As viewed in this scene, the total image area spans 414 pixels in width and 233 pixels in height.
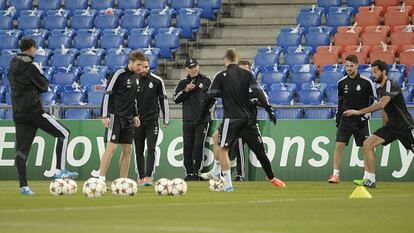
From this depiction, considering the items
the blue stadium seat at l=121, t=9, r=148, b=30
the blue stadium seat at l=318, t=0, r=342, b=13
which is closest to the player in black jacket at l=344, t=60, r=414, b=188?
the blue stadium seat at l=318, t=0, r=342, b=13

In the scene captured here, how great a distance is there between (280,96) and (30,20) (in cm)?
979

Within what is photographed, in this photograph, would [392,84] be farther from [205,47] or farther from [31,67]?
[205,47]

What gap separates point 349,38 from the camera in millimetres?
28953

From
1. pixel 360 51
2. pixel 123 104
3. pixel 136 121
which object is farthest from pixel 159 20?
pixel 123 104

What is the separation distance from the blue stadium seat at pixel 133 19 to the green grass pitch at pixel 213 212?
1425 cm

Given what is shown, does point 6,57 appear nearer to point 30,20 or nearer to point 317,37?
point 30,20

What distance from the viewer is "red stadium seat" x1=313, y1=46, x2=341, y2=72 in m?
28.4

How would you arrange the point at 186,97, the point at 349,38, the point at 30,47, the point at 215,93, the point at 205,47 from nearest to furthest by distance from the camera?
the point at 30,47, the point at 215,93, the point at 186,97, the point at 349,38, the point at 205,47

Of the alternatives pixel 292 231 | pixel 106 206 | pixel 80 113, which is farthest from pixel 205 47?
pixel 292 231

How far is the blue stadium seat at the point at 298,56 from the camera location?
28753 mm

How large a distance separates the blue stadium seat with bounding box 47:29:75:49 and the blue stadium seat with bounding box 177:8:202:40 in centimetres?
305

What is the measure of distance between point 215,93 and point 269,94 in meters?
8.24

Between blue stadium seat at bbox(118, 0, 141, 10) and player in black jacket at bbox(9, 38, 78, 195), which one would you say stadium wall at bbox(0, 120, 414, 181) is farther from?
blue stadium seat at bbox(118, 0, 141, 10)

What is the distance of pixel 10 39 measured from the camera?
32.6 meters
